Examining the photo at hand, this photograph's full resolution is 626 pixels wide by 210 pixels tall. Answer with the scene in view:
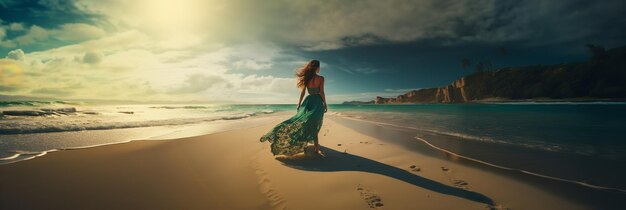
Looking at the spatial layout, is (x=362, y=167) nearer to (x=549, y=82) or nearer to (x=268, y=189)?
(x=268, y=189)

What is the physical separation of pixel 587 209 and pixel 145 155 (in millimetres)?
7949

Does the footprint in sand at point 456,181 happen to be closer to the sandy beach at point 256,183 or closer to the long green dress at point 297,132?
the sandy beach at point 256,183

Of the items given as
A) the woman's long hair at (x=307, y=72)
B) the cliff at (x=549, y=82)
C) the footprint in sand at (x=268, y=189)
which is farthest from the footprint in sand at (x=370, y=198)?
the cliff at (x=549, y=82)

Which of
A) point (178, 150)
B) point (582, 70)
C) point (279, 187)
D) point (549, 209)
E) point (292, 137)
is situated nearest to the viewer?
point (549, 209)

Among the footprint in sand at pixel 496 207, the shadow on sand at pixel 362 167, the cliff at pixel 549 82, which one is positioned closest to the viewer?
the footprint in sand at pixel 496 207

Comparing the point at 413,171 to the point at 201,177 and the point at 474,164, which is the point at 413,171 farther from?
the point at 201,177

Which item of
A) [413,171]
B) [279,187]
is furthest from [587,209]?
[279,187]

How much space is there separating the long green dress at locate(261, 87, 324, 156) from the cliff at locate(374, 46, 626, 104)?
342ft

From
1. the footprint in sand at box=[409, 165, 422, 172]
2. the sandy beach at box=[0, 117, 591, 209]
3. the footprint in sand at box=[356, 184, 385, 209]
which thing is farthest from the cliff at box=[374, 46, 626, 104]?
the footprint in sand at box=[356, 184, 385, 209]

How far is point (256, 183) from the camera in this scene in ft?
13.0

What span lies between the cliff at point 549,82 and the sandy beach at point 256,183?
103410mm

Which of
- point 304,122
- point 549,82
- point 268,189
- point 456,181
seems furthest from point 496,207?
point 549,82

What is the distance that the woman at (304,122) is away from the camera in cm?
575

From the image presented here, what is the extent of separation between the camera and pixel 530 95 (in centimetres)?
8981
